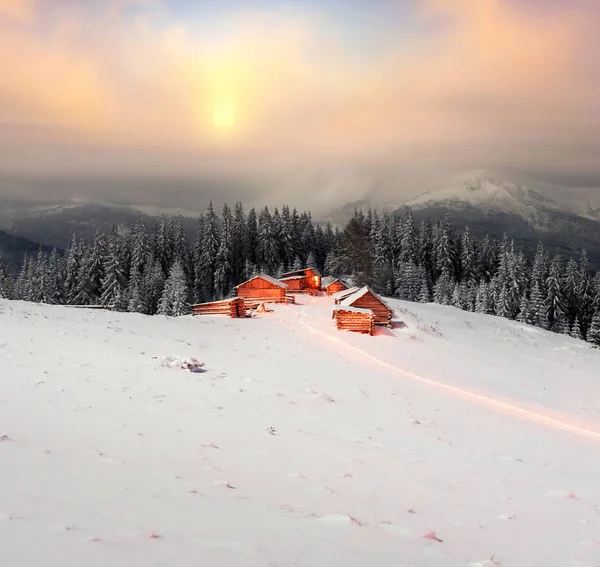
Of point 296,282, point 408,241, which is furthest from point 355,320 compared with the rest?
point 408,241

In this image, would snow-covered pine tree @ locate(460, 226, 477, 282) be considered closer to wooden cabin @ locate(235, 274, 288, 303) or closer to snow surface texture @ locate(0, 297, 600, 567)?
wooden cabin @ locate(235, 274, 288, 303)

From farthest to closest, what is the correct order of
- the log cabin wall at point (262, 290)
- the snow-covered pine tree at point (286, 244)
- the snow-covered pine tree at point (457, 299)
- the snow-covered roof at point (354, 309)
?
the snow-covered pine tree at point (286, 244) < the snow-covered pine tree at point (457, 299) < the log cabin wall at point (262, 290) < the snow-covered roof at point (354, 309)

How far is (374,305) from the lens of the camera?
4066 centimetres

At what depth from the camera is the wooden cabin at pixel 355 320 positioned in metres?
37.5

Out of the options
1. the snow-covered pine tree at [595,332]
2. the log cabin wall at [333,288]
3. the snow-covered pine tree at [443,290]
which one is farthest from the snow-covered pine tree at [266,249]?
the snow-covered pine tree at [595,332]

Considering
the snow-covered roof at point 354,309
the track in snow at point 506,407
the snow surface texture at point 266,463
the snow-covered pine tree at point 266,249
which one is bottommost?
the track in snow at point 506,407

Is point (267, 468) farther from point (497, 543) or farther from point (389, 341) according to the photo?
point (389, 341)

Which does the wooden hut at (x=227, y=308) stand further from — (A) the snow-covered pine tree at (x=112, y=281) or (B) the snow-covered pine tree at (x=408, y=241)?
(B) the snow-covered pine tree at (x=408, y=241)

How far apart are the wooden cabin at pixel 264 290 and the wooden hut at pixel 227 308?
1629 centimetres

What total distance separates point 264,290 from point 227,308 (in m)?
18.5

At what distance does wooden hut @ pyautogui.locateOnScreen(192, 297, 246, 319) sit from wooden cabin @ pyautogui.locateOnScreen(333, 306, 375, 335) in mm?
10571

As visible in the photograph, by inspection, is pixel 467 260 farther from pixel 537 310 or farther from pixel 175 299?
pixel 175 299

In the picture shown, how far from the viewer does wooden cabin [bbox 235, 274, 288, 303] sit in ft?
196

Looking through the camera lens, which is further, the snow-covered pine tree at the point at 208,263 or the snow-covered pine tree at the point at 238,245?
the snow-covered pine tree at the point at 238,245
